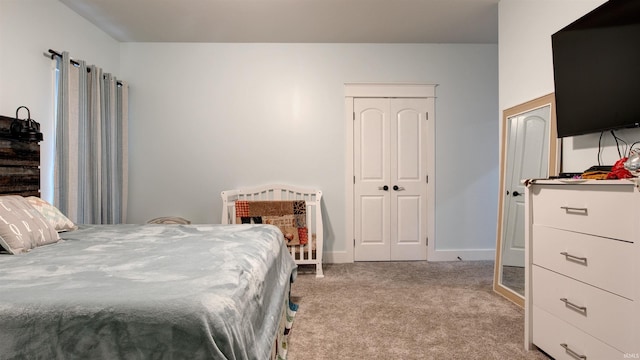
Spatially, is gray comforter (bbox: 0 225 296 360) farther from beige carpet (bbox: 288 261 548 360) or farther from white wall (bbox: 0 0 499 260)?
white wall (bbox: 0 0 499 260)

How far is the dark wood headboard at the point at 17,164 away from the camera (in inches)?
87.4

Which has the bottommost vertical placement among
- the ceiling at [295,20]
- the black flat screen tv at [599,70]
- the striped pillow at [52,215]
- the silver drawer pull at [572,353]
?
the silver drawer pull at [572,353]

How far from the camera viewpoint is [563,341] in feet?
5.25

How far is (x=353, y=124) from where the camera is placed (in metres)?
3.85

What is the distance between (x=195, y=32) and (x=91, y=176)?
184cm

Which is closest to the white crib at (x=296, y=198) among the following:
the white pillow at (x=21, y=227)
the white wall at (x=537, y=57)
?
the white pillow at (x=21, y=227)

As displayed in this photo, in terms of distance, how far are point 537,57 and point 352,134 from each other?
1.94 m

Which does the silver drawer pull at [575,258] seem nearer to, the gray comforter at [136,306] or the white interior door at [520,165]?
the white interior door at [520,165]

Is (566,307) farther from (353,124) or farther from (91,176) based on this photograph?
(91,176)

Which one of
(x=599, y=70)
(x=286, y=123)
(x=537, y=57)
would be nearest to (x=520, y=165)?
(x=537, y=57)

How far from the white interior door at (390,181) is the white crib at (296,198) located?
650mm

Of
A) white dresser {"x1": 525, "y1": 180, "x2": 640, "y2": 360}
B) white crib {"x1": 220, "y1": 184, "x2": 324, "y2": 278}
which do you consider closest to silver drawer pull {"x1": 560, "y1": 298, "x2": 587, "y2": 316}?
white dresser {"x1": 525, "y1": 180, "x2": 640, "y2": 360}

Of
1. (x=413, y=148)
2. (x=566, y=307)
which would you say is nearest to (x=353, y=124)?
(x=413, y=148)

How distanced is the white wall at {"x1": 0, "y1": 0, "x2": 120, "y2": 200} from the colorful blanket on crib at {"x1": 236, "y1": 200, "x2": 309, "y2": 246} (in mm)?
1641
